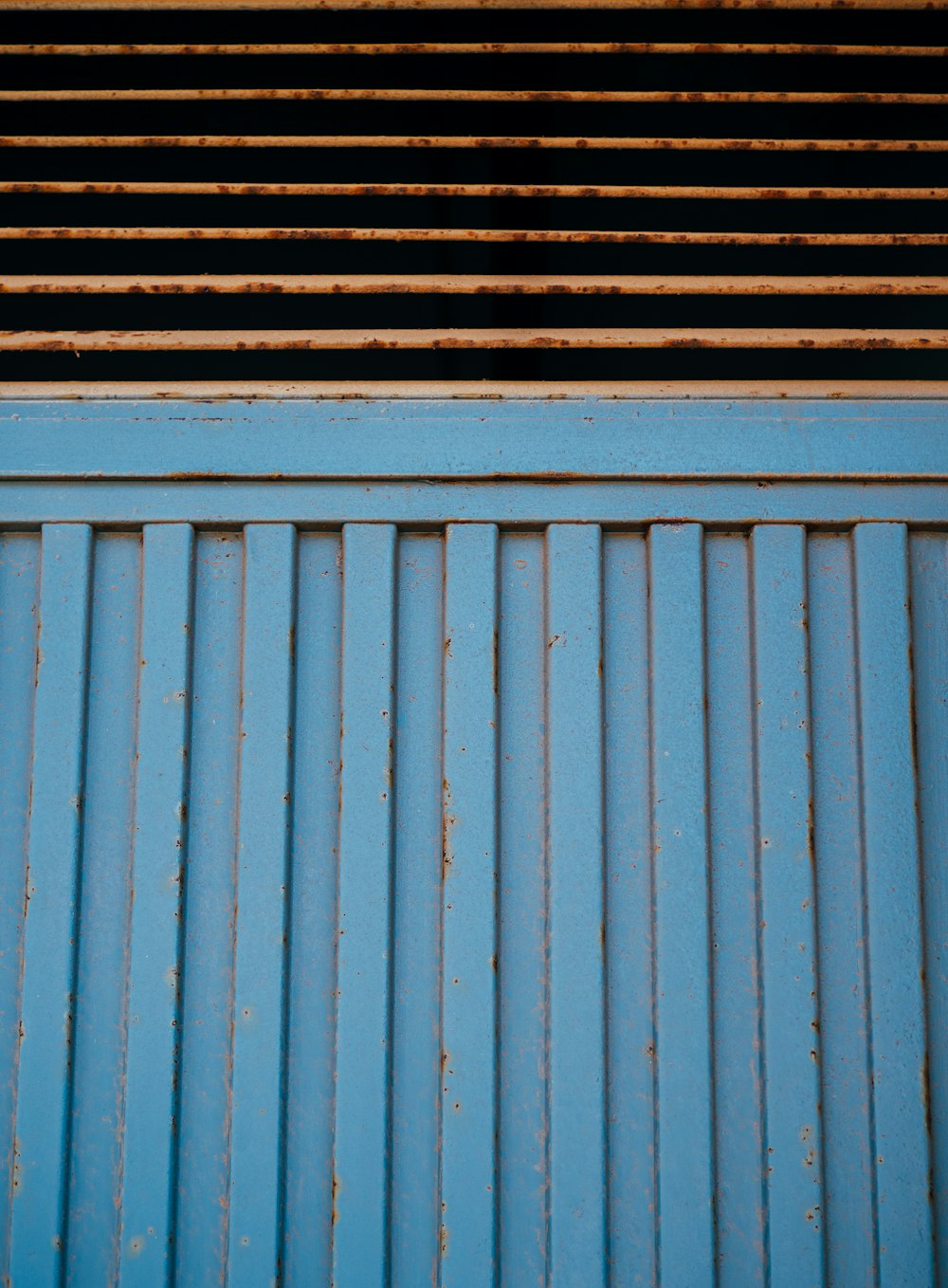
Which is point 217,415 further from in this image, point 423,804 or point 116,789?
point 423,804

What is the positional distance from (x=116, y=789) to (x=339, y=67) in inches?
61.1

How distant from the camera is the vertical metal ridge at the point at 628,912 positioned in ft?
5.27

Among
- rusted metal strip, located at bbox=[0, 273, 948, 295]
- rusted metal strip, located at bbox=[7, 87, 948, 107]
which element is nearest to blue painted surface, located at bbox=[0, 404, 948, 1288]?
rusted metal strip, located at bbox=[0, 273, 948, 295]

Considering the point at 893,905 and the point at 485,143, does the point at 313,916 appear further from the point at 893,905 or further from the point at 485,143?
the point at 485,143

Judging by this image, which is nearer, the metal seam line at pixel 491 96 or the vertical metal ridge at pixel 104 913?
the vertical metal ridge at pixel 104 913

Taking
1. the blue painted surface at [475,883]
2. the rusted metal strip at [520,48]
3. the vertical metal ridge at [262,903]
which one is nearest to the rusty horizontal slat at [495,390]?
the blue painted surface at [475,883]

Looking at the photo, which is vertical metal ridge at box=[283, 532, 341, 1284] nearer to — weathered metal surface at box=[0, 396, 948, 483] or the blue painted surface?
the blue painted surface

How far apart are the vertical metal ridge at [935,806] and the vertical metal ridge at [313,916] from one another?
1.12m

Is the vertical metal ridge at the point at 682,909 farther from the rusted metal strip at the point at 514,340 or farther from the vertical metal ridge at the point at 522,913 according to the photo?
the rusted metal strip at the point at 514,340

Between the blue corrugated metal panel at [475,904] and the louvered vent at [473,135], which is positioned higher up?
the louvered vent at [473,135]

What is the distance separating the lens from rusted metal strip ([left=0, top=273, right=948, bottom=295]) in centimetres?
178

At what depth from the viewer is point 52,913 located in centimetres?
167

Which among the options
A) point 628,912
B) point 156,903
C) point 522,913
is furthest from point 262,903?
point 628,912

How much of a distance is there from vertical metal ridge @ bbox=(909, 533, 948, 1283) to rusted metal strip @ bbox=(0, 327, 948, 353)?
0.42 metres
